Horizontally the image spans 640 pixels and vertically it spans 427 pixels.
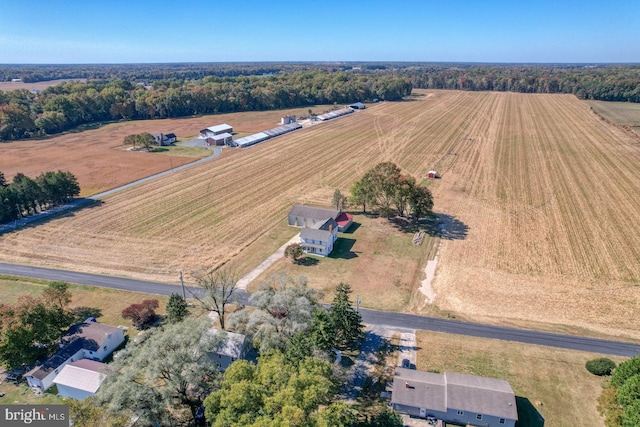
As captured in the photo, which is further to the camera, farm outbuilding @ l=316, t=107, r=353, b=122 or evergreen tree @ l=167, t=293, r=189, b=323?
farm outbuilding @ l=316, t=107, r=353, b=122

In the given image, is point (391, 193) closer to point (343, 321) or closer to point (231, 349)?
point (343, 321)

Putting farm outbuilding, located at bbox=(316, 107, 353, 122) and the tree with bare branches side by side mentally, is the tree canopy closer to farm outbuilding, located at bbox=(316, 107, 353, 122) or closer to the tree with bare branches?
the tree with bare branches

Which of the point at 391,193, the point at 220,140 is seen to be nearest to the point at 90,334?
the point at 391,193

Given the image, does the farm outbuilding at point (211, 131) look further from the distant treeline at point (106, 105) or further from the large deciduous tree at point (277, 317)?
the large deciduous tree at point (277, 317)

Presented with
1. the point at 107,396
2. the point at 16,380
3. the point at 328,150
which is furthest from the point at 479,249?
the point at 328,150

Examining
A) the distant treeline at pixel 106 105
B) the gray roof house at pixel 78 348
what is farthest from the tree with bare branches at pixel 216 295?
the distant treeline at pixel 106 105

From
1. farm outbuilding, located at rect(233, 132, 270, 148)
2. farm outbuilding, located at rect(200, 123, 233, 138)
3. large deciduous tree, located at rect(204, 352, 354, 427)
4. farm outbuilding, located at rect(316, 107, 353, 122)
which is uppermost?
farm outbuilding, located at rect(316, 107, 353, 122)

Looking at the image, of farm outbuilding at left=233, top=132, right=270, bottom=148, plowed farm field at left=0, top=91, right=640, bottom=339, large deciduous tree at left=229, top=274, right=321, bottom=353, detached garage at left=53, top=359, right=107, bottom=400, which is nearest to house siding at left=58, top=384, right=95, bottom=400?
detached garage at left=53, top=359, right=107, bottom=400
